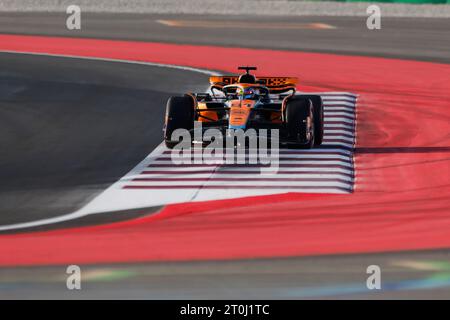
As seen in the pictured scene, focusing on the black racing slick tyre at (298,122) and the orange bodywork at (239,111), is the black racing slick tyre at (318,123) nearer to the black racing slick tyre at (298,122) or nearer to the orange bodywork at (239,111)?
the black racing slick tyre at (298,122)

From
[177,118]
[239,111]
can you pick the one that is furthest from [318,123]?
[177,118]

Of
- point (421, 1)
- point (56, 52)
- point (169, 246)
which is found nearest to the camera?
point (169, 246)

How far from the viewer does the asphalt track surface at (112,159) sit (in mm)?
13188

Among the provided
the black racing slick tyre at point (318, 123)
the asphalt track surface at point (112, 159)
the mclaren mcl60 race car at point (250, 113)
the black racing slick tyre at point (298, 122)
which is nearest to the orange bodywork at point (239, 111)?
the mclaren mcl60 race car at point (250, 113)

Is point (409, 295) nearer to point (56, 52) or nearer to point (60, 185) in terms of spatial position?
point (60, 185)

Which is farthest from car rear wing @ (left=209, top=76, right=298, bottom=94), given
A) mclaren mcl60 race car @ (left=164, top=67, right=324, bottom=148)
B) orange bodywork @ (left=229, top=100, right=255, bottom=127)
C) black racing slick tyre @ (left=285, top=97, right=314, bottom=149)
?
black racing slick tyre @ (left=285, top=97, right=314, bottom=149)

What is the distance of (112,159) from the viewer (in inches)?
823

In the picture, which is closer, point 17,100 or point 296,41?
point 17,100

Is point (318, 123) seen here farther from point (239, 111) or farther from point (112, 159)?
point (112, 159)

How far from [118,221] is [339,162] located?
202 inches

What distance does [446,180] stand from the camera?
19094mm

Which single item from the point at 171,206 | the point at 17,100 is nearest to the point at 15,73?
the point at 17,100

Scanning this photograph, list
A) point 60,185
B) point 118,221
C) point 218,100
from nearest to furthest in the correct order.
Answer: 1. point 118,221
2. point 60,185
3. point 218,100

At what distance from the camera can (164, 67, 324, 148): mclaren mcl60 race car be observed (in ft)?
68.4
